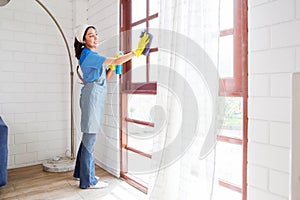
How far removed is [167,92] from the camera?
1.47 m

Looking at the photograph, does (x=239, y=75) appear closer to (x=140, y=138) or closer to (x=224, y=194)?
(x=224, y=194)

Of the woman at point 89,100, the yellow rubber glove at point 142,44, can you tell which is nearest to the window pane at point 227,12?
the yellow rubber glove at point 142,44

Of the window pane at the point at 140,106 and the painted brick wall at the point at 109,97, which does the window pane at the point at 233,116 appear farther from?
the painted brick wall at the point at 109,97

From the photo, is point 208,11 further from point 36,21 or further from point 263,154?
point 36,21

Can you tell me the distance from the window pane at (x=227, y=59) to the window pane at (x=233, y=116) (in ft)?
0.48

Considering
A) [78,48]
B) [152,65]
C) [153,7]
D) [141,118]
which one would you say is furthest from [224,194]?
[78,48]

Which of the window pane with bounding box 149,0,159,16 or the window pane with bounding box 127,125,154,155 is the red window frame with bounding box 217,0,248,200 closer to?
the window pane with bounding box 127,125,154,155

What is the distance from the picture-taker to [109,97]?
2.53 meters

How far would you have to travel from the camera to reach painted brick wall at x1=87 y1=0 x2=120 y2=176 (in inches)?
95.3

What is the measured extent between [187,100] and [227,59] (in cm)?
32

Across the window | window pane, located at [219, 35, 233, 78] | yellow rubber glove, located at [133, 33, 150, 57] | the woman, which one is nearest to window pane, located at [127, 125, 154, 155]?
the window

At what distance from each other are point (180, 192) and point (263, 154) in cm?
51

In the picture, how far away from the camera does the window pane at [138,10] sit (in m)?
2.14

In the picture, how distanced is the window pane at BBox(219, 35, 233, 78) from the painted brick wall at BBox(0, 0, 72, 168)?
2264mm
